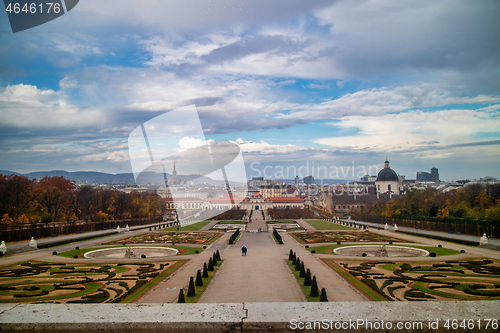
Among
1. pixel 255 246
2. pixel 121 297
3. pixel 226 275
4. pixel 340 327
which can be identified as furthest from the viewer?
pixel 255 246

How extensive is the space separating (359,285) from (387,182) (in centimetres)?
12713

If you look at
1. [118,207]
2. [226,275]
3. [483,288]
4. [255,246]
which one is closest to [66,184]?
[118,207]

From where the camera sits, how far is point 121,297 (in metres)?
15.2

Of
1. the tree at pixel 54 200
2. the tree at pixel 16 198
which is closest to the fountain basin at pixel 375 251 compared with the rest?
the tree at pixel 16 198

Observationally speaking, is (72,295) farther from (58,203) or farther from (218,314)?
(58,203)

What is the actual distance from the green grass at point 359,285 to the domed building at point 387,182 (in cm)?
12148

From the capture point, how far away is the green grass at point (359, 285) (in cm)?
1546

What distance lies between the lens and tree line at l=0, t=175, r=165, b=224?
44219mm

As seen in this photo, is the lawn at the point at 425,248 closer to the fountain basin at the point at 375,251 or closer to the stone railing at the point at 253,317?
the fountain basin at the point at 375,251

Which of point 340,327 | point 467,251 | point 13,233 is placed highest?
point 340,327

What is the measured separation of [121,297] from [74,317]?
44.5 feet

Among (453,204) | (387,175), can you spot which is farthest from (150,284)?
(387,175)

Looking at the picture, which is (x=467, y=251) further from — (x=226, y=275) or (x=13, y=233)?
(x=13, y=233)

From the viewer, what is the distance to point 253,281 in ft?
62.4
